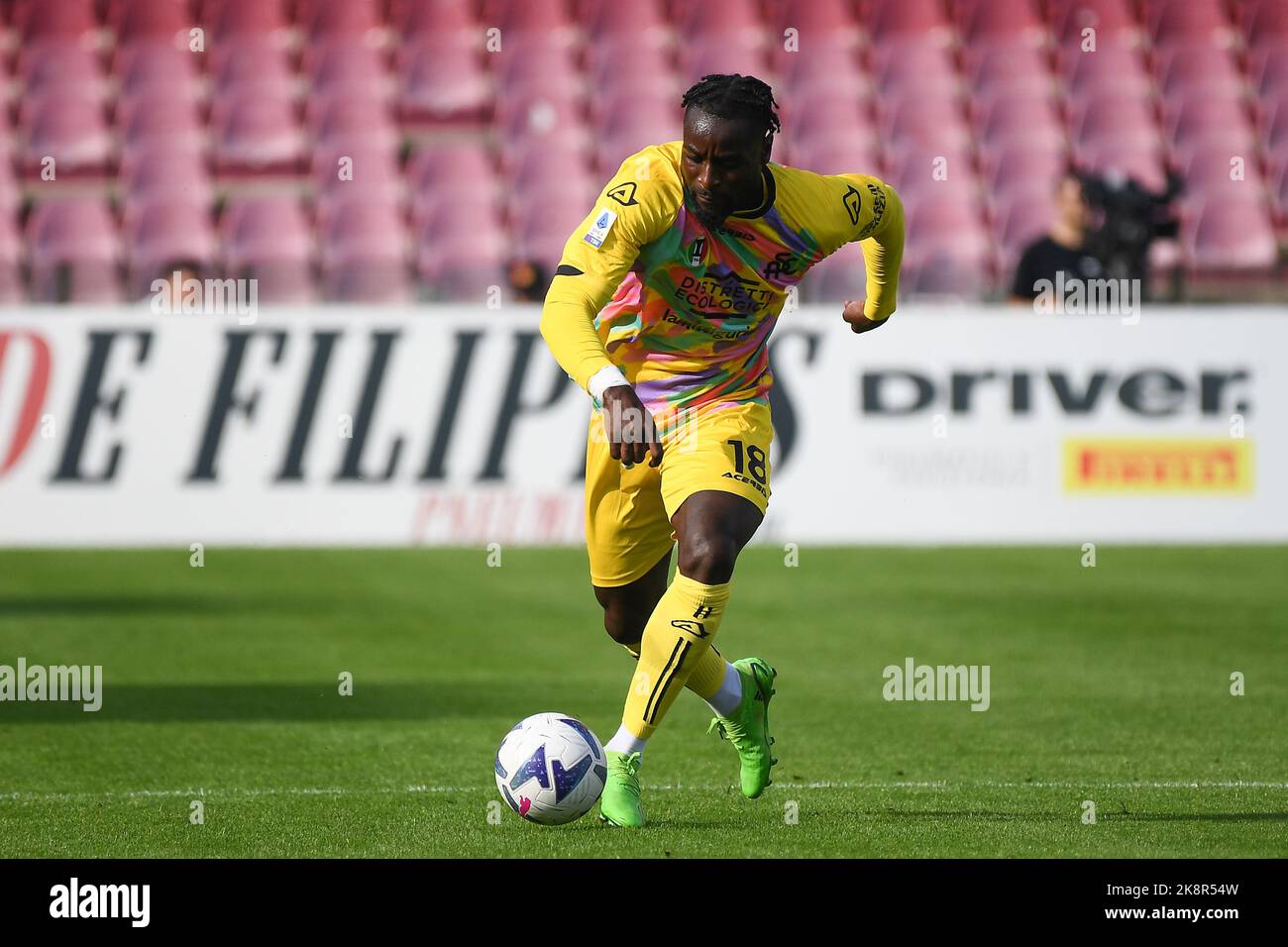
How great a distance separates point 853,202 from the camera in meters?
6.93

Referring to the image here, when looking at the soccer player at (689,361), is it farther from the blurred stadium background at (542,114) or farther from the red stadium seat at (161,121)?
the red stadium seat at (161,121)

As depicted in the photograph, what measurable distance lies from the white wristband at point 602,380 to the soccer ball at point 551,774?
1188mm

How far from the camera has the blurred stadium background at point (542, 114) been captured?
795 inches

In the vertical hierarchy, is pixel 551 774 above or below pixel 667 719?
below

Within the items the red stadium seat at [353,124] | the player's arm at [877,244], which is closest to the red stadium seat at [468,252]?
the red stadium seat at [353,124]

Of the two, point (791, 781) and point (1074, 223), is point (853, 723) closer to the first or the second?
point (791, 781)

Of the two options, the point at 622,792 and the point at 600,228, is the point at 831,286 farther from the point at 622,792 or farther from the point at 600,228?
the point at 622,792

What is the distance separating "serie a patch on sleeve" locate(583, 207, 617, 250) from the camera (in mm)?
6301

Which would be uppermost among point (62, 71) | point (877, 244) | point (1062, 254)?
point (62, 71)

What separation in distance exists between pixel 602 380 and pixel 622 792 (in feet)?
4.62

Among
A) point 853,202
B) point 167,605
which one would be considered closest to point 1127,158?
point 167,605

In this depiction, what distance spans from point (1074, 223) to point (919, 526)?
8.77ft
